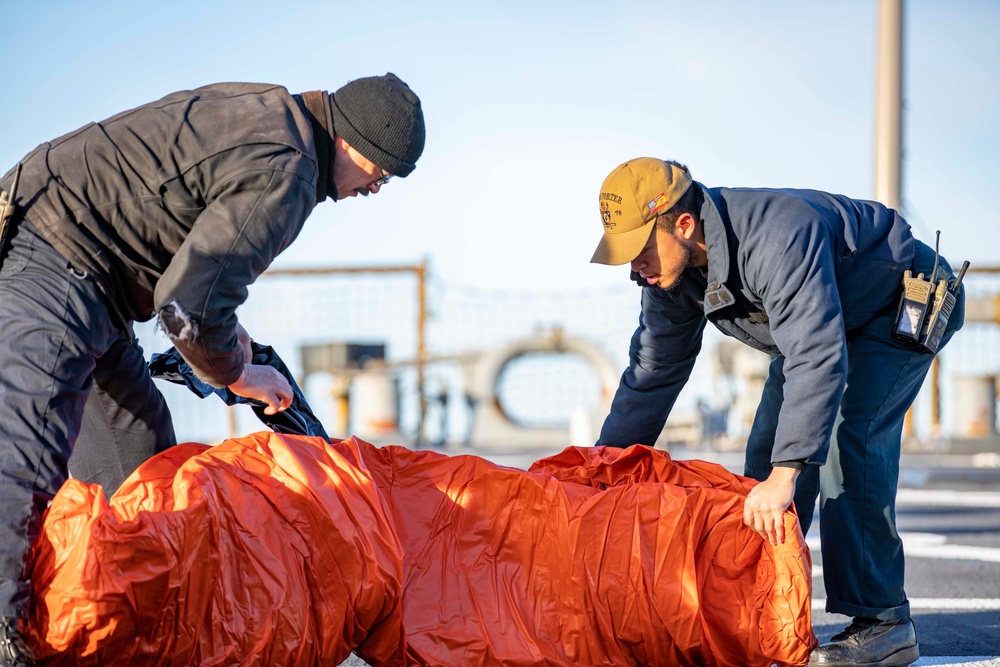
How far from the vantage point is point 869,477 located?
10.9 ft

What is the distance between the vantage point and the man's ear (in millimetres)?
3263

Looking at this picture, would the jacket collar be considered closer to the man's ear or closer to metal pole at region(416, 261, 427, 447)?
the man's ear

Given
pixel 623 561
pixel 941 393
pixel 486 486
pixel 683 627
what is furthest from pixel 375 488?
pixel 941 393

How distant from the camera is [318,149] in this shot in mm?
2924

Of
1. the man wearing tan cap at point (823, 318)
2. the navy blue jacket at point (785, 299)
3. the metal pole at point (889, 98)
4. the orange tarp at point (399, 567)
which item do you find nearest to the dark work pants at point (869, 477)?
the man wearing tan cap at point (823, 318)

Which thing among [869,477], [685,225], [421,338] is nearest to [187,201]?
[685,225]

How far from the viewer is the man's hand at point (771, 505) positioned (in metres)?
2.96

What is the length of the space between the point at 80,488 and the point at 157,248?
2.25 feet

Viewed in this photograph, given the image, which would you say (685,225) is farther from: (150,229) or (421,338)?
(421,338)

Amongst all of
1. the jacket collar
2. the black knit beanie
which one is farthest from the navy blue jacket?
the black knit beanie

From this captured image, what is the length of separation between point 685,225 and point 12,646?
219 cm

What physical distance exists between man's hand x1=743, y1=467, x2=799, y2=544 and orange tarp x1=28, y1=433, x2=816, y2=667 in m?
0.06

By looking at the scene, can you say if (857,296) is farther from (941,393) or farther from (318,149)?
(941,393)

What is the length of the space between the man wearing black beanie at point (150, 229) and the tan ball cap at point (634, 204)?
26.0 inches
